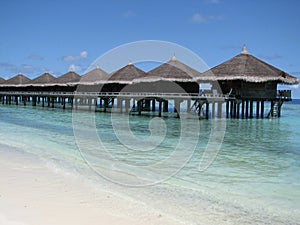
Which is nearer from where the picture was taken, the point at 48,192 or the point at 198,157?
the point at 48,192

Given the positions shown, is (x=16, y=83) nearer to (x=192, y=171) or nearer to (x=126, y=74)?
(x=126, y=74)

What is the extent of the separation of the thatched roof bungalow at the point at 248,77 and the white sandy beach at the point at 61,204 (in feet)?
49.8

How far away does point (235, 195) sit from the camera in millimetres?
4871

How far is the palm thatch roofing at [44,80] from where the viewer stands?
104 feet

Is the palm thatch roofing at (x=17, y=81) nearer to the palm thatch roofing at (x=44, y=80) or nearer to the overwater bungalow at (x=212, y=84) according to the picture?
the palm thatch roofing at (x=44, y=80)

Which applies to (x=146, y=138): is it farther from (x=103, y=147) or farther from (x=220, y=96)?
(x=220, y=96)

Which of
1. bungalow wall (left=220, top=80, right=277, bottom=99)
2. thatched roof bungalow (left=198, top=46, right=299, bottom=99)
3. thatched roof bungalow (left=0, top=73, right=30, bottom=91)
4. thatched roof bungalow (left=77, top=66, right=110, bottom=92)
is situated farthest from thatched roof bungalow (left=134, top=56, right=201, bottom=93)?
thatched roof bungalow (left=0, top=73, right=30, bottom=91)

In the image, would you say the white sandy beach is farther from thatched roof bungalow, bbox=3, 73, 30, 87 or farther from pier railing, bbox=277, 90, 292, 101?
thatched roof bungalow, bbox=3, 73, 30, 87

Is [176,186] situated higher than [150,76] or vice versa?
[150,76]

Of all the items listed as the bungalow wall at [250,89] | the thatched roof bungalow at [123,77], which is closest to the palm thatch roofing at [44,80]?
the thatched roof bungalow at [123,77]

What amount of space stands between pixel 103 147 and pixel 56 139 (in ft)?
6.95

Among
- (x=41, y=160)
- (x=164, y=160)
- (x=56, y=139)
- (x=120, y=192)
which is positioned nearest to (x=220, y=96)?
(x=56, y=139)

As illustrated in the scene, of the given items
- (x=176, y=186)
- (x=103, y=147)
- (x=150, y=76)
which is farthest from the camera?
(x=150, y=76)

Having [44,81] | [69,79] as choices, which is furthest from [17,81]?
[69,79]
